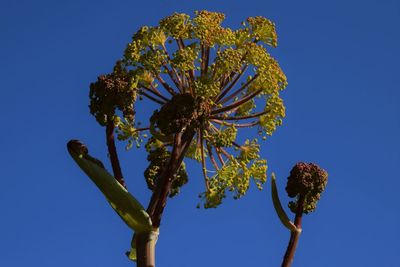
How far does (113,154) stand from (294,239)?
4.07 ft

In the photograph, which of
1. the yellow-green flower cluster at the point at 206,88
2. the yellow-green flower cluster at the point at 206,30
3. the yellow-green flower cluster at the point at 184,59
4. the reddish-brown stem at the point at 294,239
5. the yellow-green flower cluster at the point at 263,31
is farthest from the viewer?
the yellow-green flower cluster at the point at 263,31

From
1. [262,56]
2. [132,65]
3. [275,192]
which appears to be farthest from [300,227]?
[132,65]

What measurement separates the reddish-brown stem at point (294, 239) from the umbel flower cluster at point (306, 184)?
0.10 feet

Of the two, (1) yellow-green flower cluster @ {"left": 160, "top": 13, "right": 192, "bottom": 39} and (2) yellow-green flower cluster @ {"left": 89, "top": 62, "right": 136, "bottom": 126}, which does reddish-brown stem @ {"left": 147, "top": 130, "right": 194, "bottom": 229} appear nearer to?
(2) yellow-green flower cluster @ {"left": 89, "top": 62, "right": 136, "bottom": 126}

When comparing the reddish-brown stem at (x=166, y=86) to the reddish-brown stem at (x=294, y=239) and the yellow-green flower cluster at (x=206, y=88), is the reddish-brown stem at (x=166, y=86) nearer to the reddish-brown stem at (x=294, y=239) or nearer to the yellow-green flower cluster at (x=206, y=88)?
the yellow-green flower cluster at (x=206, y=88)

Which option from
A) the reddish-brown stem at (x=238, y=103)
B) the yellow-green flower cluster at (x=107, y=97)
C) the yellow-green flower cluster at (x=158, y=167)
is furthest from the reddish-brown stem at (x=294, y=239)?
the yellow-green flower cluster at (x=107, y=97)

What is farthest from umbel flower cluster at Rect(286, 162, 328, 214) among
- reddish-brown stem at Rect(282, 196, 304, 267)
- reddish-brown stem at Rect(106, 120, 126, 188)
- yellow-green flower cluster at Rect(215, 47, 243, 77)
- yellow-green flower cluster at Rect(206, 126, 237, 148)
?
reddish-brown stem at Rect(106, 120, 126, 188)

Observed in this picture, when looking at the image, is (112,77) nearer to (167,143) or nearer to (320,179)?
(167,143)

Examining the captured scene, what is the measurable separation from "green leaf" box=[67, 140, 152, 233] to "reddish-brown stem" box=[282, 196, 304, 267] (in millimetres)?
850

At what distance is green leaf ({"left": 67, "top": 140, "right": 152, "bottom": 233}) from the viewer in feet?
12.0

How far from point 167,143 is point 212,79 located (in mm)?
755

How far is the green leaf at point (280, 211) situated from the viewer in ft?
12.3

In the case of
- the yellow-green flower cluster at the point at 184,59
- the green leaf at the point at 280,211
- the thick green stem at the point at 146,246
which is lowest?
the thick green stem at the point at 146,246

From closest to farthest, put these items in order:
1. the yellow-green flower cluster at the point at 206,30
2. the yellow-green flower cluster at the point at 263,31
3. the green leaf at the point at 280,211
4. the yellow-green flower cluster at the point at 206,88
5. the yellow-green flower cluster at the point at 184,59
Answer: the green leaf at the point at 280,211, the yellow-green flower cluster at the point at 206,88, the yellow-green flower cluster at the point at 184,59, the yellow-green flower cluster at the point at 206,30, the yellow-green flower cluster at the point at 263,31
